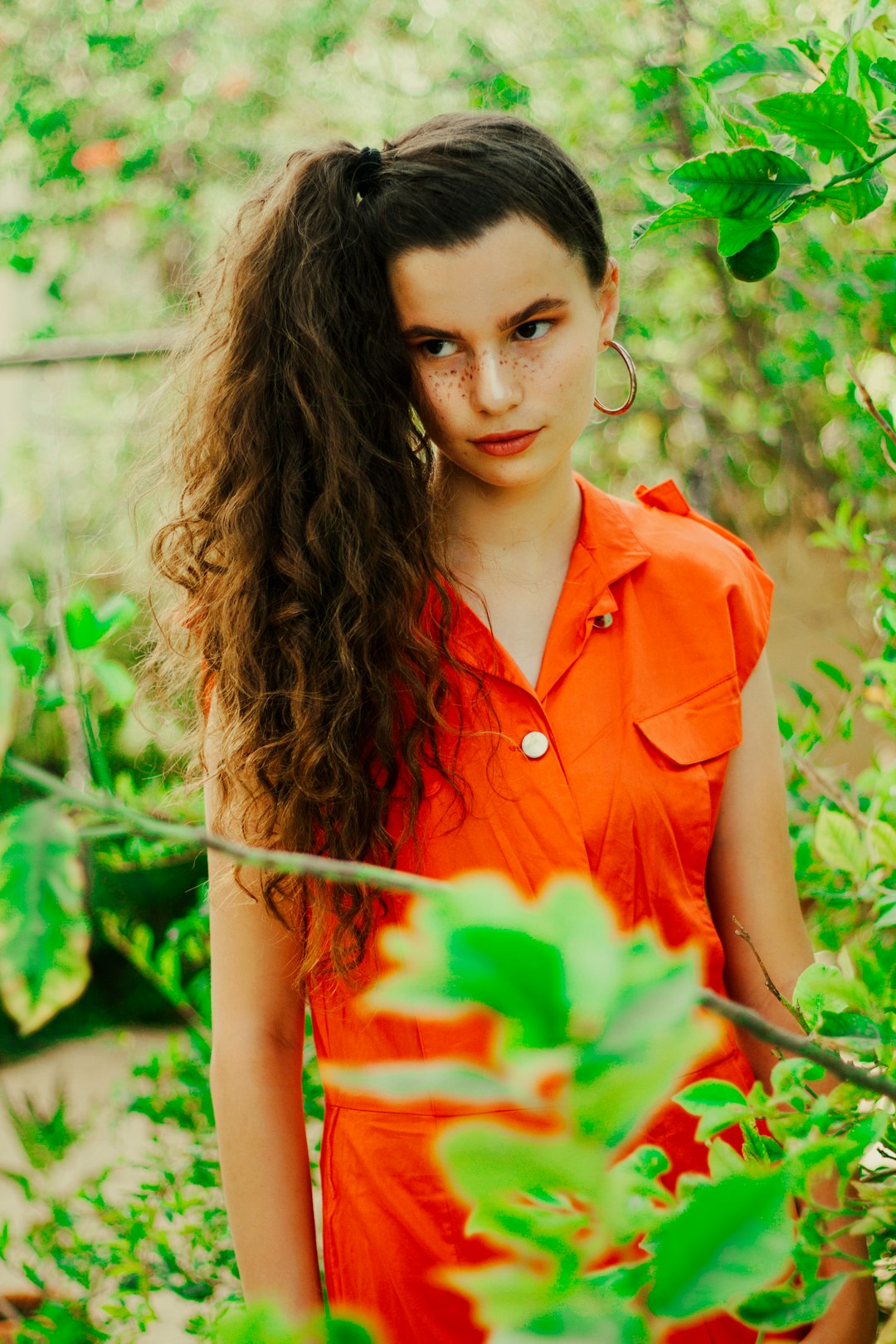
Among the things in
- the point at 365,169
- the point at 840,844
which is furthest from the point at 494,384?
the point at 840,844

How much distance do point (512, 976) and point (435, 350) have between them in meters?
1.05

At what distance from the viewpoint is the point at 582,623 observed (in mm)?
1352

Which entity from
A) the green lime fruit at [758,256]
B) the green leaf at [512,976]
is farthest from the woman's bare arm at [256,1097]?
the green leaf at [512,976]

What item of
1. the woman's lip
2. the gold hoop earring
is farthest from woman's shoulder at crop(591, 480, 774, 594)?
the woman's lip

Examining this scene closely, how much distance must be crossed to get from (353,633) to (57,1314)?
1065mm

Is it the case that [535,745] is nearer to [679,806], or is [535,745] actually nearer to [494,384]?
[679,806]

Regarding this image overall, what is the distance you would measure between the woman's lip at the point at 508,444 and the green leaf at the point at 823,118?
0.56 m

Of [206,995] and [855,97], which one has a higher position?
[855,97]

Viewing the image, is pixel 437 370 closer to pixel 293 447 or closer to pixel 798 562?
pixel 293 447

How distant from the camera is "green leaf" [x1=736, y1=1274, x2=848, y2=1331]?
0.52 metres

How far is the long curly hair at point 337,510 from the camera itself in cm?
125

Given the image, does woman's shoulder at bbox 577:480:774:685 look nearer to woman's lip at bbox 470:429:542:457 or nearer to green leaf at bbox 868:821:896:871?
woman's lip at bbox 470:429:542:457

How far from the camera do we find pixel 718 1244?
1.09 ft

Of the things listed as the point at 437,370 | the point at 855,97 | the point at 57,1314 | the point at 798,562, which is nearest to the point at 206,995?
the point at 57,1314
